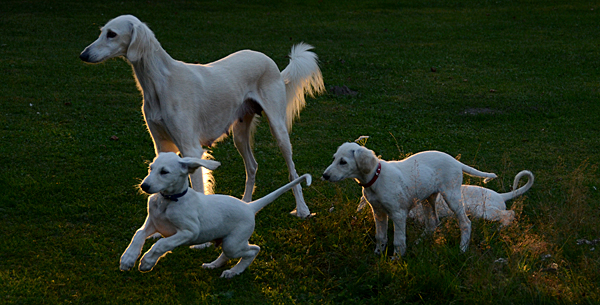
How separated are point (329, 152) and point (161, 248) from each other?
470 cm

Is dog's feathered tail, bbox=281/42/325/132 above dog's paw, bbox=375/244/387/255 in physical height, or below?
above

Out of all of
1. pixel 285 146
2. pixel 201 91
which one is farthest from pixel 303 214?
pixel 201 91

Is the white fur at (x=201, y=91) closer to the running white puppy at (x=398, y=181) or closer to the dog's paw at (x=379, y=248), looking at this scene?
the dog's paw at (x=379, y=248)

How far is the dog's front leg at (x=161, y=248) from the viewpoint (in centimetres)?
413

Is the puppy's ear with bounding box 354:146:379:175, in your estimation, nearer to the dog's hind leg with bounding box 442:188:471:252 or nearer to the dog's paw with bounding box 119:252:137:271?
the dog's hind leg with bounding box 442:188:471:252

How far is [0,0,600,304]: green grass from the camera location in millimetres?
4664

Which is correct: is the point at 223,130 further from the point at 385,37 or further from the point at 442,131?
the point at 385,37

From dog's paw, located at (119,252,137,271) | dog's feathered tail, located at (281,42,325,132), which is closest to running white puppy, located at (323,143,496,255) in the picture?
dog's paw, located at (119,252,137,271)

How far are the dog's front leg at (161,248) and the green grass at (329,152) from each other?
532mm

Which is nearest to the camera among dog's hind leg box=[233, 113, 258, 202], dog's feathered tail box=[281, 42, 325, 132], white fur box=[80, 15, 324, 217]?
white fur box=[80, 15, 324, 217]

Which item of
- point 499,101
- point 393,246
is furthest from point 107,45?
point 499,101

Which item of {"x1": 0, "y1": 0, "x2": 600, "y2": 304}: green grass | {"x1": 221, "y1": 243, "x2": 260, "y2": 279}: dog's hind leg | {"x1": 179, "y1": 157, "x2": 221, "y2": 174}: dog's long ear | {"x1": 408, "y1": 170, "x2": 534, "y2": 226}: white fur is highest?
{"x1": 179, "y1": 157, "x2": 221, "y2": 174}: dog's long ear

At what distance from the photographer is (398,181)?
5004mm

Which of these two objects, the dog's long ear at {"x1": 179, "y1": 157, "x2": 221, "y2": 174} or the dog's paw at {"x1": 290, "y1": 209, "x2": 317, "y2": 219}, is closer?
the dog's long ear at {"x1": 179, "y1": 157, "x2": 221, "y2": 174}
